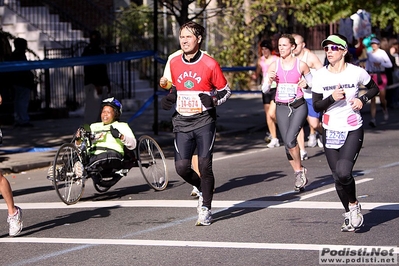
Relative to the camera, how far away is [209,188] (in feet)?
29.1

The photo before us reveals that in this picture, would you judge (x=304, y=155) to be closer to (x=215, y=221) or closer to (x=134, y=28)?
(x=215, y=221)

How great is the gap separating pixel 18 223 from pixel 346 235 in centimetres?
316

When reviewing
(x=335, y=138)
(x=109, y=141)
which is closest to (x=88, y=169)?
(x=109, y=141)

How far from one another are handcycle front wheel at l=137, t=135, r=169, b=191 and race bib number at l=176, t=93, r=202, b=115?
2.30 m

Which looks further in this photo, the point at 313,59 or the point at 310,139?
the point at 310,139

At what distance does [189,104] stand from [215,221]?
1.23m

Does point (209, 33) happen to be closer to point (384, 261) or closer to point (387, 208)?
point (387, 208)

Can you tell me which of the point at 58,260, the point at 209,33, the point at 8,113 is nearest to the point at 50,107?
the point at 8,113

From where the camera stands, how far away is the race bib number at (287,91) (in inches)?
436

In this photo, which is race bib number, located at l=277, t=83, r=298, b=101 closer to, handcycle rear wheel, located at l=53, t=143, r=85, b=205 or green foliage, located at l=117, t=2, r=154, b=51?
handcycle rear wheel, located at l=53, t=143, r=85, b=205

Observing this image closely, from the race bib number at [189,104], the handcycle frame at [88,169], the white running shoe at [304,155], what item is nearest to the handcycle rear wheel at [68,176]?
the handcycle frame at [88,169]

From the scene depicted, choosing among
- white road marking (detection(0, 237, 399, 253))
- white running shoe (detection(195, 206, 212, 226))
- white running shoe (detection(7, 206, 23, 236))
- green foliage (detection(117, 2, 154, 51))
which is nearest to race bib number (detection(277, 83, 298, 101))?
white running shoe (detection(195, 206, 212, 226))

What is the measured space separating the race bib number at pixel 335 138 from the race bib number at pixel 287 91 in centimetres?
283

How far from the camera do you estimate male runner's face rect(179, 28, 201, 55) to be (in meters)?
8.77
